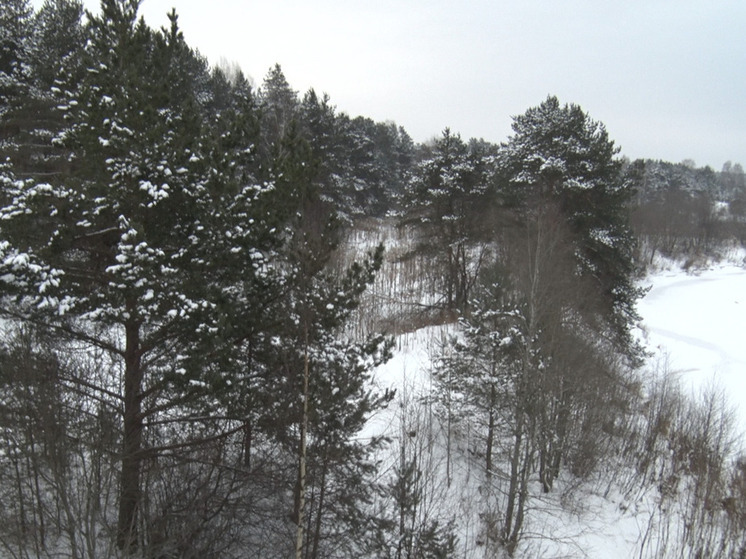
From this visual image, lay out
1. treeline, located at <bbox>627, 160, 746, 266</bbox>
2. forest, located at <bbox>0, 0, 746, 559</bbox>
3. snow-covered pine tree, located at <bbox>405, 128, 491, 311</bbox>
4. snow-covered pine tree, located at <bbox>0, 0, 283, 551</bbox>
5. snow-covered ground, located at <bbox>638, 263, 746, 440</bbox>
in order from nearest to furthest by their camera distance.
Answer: snow-covered pine tree, located at <bbox>0, 0, 283, 551</bbox> < forest, located at <bbox>0, 0, 746, 559</bbox> < snow-covered pine tree, located at <bbox>405, 128, 491, 311</bbox> < snow-covered ground, located at <bbox>638, 263, 746, 440</bbox> < treeline, located at <bbox>627, 160, 746, 266</bbox>

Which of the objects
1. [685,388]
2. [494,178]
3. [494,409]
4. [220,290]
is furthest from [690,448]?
[220,290]

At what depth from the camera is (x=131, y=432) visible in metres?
6.86

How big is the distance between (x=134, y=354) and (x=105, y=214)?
Result: 93.3 inches

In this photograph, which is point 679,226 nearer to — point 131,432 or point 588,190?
point 588,190

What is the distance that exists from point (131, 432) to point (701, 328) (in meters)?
34.9

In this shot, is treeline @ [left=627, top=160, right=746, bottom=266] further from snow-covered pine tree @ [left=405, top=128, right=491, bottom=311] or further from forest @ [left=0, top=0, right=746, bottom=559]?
forest @ [left=0, top=0, right=746, bottom=559]

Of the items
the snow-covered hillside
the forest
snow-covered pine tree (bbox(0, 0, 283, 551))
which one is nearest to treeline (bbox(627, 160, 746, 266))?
the snow-covered hillside

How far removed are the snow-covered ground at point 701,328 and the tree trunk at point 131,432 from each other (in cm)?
1935

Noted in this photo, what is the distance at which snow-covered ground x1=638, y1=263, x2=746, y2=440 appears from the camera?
69.4 ft

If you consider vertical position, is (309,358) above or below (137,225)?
below

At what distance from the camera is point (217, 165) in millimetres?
5984

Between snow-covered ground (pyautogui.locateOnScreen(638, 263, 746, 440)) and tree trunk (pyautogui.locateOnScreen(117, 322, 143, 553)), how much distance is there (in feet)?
63.5

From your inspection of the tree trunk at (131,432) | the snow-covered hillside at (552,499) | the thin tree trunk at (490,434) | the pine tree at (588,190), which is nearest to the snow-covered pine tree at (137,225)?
the tree trunk at (131,432)

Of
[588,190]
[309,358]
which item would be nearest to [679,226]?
[588,190]
